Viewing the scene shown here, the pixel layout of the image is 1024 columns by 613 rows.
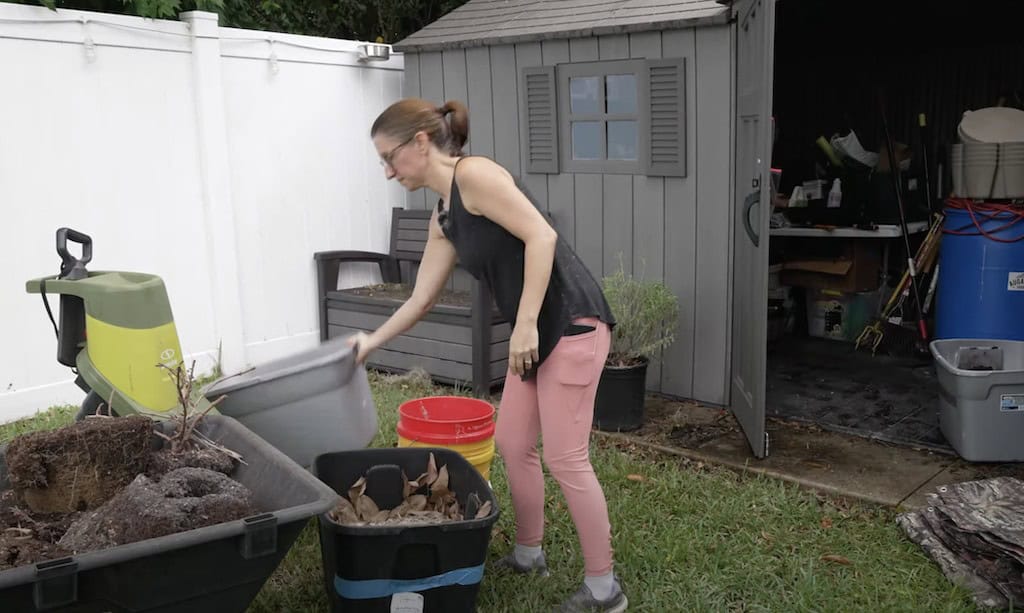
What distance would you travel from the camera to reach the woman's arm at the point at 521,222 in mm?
2586

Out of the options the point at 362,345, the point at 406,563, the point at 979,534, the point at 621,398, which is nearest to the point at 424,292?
the point at 362,345

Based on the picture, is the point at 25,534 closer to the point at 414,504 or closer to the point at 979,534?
the point at 414,504

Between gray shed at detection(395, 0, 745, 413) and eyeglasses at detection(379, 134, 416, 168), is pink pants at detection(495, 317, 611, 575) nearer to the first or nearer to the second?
eyeglasses at detection(379, 134, 416, 168)

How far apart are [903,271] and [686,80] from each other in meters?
2.81

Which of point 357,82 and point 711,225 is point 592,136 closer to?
point 711,225

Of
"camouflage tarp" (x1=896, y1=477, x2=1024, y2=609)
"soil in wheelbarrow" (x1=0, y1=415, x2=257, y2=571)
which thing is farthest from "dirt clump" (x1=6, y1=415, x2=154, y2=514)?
"camouflage tarp" (x1=896, y1=477, x2=1024, y2=609)

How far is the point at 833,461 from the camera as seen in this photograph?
4227 mm

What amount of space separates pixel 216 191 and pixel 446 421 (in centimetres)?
304

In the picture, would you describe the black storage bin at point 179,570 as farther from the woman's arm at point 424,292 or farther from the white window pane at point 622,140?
the white window pane at point 622,140

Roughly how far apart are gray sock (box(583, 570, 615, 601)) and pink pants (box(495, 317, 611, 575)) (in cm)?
2

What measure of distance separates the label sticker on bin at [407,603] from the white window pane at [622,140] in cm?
329

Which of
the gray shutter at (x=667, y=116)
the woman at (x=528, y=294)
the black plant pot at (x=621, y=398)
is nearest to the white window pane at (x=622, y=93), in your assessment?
the gray shutter at (x=667, y=116)

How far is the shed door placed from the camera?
4008 mm

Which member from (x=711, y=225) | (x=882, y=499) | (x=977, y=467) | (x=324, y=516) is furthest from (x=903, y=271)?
(x=324, y=516)
